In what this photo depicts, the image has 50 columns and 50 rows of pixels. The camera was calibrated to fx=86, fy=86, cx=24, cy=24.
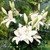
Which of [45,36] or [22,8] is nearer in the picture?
[45,36]

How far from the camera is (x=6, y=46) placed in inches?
24.3

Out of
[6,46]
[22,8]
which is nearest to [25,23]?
[6,46]

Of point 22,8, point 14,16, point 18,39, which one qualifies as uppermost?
point 14,16

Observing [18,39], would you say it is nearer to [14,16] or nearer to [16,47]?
[16,47]

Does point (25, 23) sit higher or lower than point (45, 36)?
higher

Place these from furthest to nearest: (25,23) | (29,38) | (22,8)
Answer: (22,8) < (25,23) < (29,38)

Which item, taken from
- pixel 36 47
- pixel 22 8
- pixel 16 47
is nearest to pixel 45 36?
pixel 36 47

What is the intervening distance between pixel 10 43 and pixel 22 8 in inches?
107

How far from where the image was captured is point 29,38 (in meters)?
0.50

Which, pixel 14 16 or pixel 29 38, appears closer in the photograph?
pixel 29 38

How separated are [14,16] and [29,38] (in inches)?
9.2

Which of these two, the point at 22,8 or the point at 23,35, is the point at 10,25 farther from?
the point at 22,8

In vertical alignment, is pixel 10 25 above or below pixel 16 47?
above

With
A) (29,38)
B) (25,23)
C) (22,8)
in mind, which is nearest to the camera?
(29,38)
